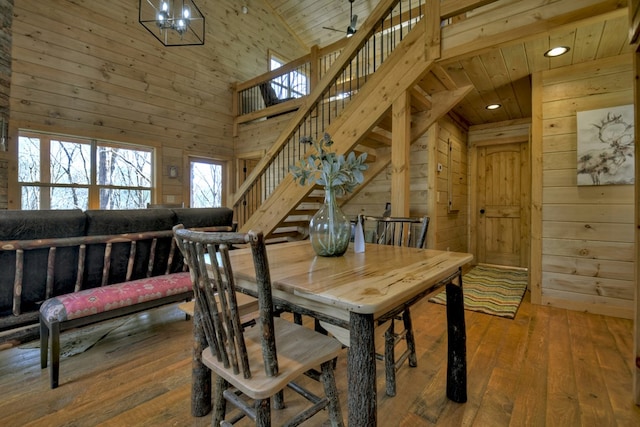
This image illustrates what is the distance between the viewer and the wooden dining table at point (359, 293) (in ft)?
2.83

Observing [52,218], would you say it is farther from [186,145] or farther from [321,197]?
[186,145]

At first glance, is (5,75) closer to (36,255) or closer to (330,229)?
(36,255)

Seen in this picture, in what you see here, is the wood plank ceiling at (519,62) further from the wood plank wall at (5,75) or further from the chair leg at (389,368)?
the wood plank wall at (5,75)

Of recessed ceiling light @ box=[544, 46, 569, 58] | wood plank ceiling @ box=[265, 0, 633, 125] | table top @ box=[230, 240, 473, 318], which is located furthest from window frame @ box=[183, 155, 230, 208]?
recessed ceiling light @ box=[544, 46, 569, 58]

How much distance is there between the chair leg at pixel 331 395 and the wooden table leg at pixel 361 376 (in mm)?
222

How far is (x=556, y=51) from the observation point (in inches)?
103

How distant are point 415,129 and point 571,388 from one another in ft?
8.76

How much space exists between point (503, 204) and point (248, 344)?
497cm

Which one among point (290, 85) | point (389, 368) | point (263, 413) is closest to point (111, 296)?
point (263, 413)

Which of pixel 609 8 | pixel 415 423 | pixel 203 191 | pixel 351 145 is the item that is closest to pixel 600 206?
pixel 609 8

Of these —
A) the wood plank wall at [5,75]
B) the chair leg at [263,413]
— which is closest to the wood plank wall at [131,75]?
the wood plank wall at [5,75]

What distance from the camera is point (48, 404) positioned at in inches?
59.0

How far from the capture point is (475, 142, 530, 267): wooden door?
470 cm

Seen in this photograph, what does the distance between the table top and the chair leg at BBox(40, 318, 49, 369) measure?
51.4 inches
